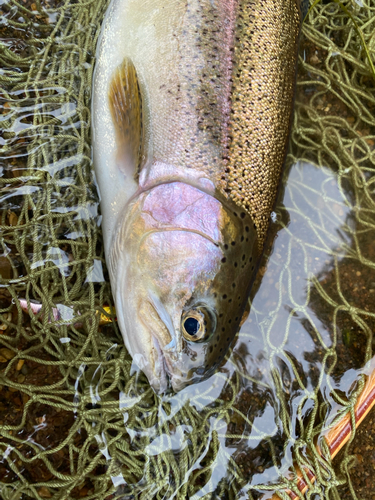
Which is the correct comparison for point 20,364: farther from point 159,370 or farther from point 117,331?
point 159,370

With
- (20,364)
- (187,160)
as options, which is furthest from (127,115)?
(20,364)

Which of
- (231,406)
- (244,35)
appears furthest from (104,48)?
(231,406)

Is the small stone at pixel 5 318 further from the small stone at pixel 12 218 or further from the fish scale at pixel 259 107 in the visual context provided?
the fish scale at pixel 259 107

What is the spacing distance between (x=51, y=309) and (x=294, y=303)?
4.40 ft

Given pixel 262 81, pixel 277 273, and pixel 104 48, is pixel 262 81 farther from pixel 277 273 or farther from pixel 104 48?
pixel 277 273

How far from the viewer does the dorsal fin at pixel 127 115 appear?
1.78 meters

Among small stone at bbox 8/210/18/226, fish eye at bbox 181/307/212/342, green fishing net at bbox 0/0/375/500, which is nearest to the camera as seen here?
fish eye at bbox 181/307/212/342

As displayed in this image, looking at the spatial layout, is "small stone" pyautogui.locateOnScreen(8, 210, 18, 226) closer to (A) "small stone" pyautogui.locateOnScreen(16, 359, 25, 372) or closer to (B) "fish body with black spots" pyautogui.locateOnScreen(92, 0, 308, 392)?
(B) "fish body with black spots" pyautogui.locateOnScreen(92, 0, 308, 392)

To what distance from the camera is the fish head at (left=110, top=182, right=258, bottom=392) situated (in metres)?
1.61

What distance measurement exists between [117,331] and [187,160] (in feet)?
3.09

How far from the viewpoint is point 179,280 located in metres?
1.61

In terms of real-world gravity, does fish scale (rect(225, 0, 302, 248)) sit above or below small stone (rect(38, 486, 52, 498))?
above

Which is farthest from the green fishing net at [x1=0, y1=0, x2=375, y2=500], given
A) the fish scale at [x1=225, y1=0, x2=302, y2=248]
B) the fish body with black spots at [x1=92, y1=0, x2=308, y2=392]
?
the fish scale at [x1=225, y1=0, x2=302, y2=248]

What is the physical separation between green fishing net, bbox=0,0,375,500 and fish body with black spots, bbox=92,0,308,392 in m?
0.18
